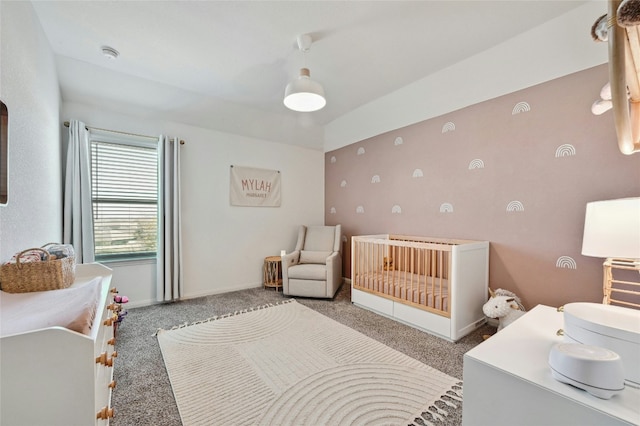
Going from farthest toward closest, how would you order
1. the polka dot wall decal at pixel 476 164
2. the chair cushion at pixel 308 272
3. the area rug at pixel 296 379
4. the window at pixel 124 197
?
the chair cushion at pixel 308 272 < the window at pixel 124 197 < the polka dot wall decal at pixel 476 164 < the area rug at pixel 296 379

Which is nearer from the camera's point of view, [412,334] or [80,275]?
[80,275]

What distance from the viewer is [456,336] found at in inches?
87.2

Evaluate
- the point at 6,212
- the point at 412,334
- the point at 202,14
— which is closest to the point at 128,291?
the point at 6,212

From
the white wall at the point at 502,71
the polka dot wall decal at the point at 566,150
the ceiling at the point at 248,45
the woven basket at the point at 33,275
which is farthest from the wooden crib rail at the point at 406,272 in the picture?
the woven basket at the point at 33,275

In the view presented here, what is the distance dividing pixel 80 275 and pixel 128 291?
1.42 meters

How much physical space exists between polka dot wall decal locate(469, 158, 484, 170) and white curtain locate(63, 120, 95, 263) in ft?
12.9

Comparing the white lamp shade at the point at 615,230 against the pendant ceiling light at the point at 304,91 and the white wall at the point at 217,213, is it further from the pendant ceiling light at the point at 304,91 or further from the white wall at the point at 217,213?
the white wall at the point at 217,213

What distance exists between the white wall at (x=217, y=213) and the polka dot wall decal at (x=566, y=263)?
3202mm

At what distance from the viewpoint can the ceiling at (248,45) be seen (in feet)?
6.23

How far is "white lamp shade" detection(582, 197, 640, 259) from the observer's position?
1.12m

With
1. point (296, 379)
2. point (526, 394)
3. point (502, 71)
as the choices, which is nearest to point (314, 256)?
point (296, 379)

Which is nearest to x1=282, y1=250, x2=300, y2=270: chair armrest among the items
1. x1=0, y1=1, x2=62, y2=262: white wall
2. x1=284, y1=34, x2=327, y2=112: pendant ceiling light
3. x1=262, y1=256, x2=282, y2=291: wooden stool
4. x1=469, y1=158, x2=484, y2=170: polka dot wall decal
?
x1=262, y1=256, x2=282, y2=291: wooden stool

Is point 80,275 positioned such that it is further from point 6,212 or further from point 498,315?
point 498,315

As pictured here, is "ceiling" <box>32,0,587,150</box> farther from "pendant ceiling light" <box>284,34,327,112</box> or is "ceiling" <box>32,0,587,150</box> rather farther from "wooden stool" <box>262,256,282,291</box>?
"wooden stool" <box>262,256,282,291</box>
